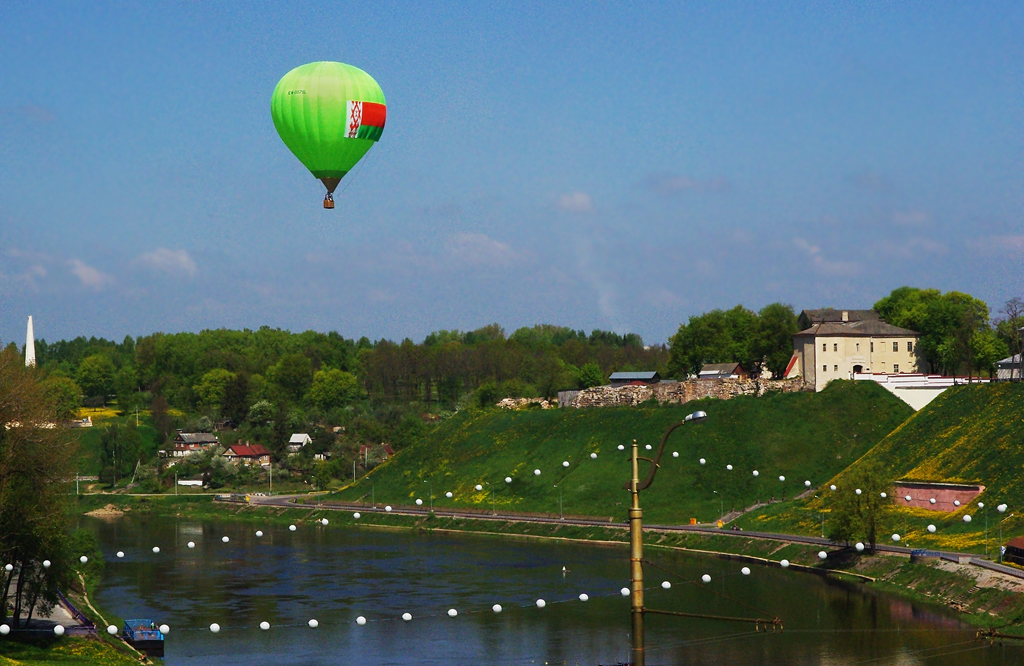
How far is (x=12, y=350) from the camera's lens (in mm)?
61344

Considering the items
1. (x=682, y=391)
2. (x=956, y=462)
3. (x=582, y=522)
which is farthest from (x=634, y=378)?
(x=956, y=462)

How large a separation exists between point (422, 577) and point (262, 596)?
1157 centimetres

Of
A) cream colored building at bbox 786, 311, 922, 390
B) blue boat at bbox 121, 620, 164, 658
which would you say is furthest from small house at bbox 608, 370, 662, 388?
blue boat at bbox 121, 620, 164, 658

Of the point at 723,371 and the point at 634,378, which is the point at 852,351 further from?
the point at 634,378

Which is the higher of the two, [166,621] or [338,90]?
[338,90]

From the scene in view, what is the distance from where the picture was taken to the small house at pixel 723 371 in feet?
424

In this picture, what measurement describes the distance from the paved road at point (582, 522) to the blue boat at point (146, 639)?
41833 millimetres

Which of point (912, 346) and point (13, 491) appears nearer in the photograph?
point (13, 491)

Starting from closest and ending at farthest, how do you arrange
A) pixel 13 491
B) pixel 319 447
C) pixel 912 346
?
pixel 13 491 → pixel 912 346 → pixel 319 447

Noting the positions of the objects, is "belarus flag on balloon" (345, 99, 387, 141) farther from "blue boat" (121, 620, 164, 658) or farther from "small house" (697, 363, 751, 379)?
"small house" (697, 363, 751, 379)

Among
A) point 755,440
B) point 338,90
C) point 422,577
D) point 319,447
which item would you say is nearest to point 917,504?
point 755,440

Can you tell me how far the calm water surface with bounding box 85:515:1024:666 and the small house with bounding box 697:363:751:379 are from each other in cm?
3803

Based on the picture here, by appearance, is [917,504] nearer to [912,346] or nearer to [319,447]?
[912,346]

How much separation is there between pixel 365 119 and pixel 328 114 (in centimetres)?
196
